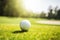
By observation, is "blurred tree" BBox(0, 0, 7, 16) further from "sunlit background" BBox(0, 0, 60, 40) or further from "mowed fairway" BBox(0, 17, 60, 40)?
"mowed fairway" BBox(0, 17, 60, 40)

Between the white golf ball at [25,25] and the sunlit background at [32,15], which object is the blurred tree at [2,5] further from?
the white golf ball at [25,25]

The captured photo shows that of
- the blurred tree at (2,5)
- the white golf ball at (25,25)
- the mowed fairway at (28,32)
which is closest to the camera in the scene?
the mowed fairway at (28,32)

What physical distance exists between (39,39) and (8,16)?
72 cm

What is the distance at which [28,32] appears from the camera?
8.32 feet

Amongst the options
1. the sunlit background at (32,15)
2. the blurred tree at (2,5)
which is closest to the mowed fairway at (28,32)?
the sunlit background at (32,15)

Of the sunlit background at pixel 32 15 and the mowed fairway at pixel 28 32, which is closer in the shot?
the mowed fairway at pixel 28 32

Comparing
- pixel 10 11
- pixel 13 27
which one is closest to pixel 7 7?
pixel 10 11

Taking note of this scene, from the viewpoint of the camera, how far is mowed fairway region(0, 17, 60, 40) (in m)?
2.40

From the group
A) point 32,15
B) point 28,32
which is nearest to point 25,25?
point 28,32

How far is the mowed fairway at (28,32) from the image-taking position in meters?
2.40

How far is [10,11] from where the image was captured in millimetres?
2701

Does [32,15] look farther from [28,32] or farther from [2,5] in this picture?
[2,5]

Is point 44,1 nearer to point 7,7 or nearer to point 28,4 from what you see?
point 28,4

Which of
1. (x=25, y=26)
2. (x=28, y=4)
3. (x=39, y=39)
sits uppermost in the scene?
(x=28, y=4)
